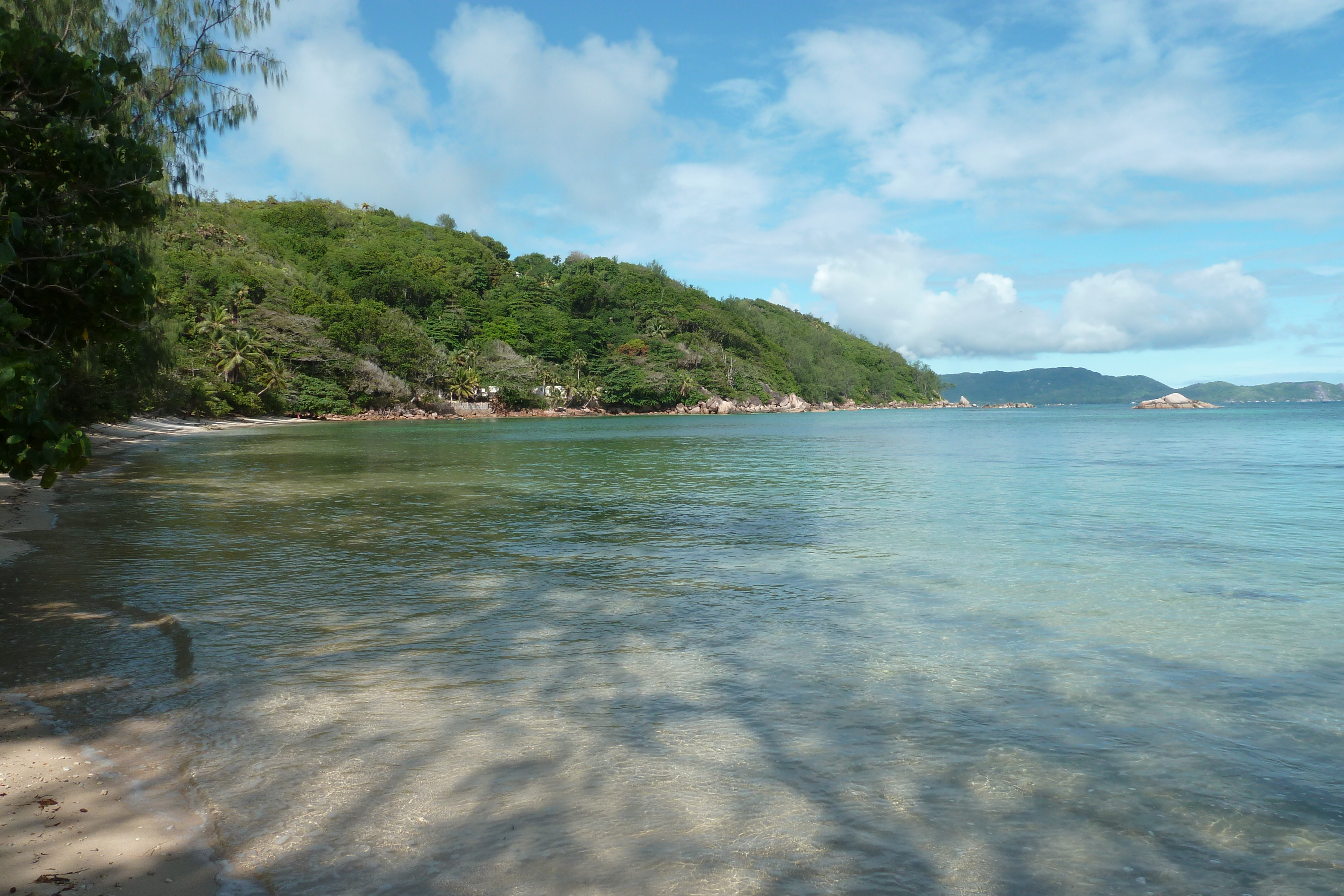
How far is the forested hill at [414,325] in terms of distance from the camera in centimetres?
6406

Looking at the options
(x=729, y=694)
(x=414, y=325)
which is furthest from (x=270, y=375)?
(x=729, y=694)

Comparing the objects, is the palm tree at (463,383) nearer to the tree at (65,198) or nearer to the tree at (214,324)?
the tree at (214,324)

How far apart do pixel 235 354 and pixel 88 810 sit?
66.0 meters

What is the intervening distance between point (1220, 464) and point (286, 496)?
28809 millimetres

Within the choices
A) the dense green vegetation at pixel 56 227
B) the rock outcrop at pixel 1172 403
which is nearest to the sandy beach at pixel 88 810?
the dense green vegetation at pixel 56 227

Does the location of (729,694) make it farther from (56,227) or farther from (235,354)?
(235,354)

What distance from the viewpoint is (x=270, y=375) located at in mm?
66250

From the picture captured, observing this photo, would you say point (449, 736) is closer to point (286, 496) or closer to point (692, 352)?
point (286, 496)

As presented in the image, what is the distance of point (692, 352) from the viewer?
12131 centimetres

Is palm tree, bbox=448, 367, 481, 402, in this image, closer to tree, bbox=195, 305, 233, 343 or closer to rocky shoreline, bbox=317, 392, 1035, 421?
rocky shoreline, bbox=317, 392, 1035, 421

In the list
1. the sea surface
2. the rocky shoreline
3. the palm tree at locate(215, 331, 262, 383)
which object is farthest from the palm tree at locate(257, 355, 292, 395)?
the sea surface

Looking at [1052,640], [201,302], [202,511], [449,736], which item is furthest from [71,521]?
[201,302]

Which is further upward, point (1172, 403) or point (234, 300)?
point (234, 300)

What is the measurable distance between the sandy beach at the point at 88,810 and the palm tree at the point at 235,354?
207 feet
